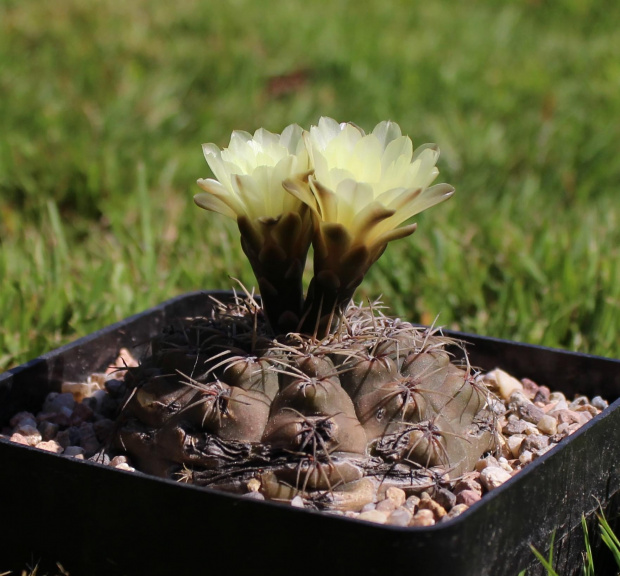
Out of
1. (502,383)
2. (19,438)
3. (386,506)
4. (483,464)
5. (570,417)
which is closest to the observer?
(386,506)

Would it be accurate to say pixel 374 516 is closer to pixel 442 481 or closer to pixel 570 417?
pixel 442 481

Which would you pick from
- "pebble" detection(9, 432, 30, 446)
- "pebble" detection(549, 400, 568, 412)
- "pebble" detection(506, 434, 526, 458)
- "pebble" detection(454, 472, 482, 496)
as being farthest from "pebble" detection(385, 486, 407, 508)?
"pebble" detection(9, 432, 30, 446)

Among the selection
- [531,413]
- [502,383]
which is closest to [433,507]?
[531,413]

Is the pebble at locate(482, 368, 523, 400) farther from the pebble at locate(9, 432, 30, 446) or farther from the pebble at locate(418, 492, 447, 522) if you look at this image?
the pebble at locate(9, 432, 30, 446)

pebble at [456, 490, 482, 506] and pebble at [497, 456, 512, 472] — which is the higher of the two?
pebble at [456, 490, 482, 506]

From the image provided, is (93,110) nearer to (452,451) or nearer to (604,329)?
(604,329)

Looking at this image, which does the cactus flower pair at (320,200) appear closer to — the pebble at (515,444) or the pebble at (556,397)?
the pebble at (515,444)

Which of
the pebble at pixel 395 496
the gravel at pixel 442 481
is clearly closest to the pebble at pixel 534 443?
the gravel at pixel 442 481
